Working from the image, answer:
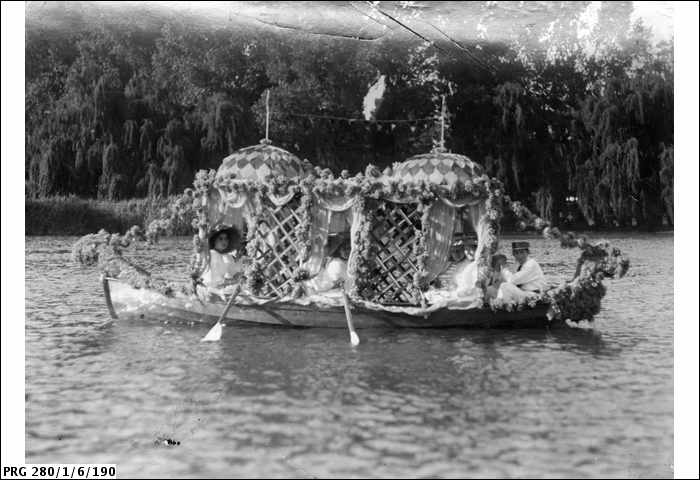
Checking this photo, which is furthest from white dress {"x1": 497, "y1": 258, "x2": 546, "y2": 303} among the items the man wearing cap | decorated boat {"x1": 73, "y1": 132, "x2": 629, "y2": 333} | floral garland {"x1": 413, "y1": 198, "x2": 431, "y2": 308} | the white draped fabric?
floral garland {"x1": 413, "y1": 198, "x2": 431, "y2": 308}

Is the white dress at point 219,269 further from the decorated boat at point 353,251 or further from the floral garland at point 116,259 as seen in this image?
the floral garland at point 116,259

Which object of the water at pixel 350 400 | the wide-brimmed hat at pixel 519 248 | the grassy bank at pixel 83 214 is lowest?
the water at pixel 350 400

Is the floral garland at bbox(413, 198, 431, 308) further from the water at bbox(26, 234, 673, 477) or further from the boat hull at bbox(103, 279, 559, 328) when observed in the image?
the water at bbox(26, 234, 673, 477)

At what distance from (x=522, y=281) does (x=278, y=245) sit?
3466 millimetres

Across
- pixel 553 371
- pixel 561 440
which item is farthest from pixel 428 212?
pixel 561 440

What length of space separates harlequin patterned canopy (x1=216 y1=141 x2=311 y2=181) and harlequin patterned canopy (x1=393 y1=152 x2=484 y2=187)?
62.7 inches

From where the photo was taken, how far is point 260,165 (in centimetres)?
1217

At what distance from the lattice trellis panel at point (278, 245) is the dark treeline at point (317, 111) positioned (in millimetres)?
10818

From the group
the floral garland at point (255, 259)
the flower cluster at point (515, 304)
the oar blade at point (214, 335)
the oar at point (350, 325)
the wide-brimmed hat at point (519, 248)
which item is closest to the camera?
the oar at point (350, 325)

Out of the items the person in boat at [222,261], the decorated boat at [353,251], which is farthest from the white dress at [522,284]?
the person in boat at [222,261]

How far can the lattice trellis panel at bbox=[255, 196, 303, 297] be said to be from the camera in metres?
12.1

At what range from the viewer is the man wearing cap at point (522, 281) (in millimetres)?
11531

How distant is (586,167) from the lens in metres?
26.5

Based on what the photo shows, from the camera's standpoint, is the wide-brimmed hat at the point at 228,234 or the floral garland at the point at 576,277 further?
the wide-brimmed hat at the point at 228,234
